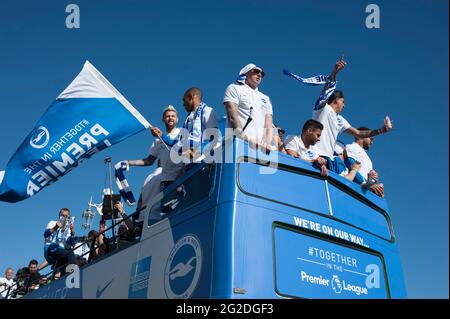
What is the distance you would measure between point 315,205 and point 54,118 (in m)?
4.19

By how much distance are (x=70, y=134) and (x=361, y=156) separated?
14.0ft

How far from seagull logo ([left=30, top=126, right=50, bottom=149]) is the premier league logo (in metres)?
2.98

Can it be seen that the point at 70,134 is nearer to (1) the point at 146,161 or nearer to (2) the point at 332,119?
(1) the point at 146,161

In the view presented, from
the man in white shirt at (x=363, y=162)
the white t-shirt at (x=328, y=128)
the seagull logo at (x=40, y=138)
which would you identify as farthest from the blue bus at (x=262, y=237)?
the seagull logo at (x=40, y=138)

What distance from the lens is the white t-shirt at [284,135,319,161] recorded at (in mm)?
6285

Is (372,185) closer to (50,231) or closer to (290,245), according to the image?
(290,245)

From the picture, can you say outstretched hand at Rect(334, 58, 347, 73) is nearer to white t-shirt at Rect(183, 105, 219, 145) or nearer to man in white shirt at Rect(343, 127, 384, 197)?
man in white shirt at Rect(343, 127, 384, 197)

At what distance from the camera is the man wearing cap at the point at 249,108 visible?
18.7ft

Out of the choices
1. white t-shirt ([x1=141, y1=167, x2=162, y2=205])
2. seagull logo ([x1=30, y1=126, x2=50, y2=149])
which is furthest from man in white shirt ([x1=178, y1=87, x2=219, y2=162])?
seagull logo ([x1=30, y1=126, x2=50, y2=149])

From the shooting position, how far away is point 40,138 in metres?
7.31

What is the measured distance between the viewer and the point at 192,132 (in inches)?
244

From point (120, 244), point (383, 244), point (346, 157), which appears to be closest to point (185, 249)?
point (120, 244)
